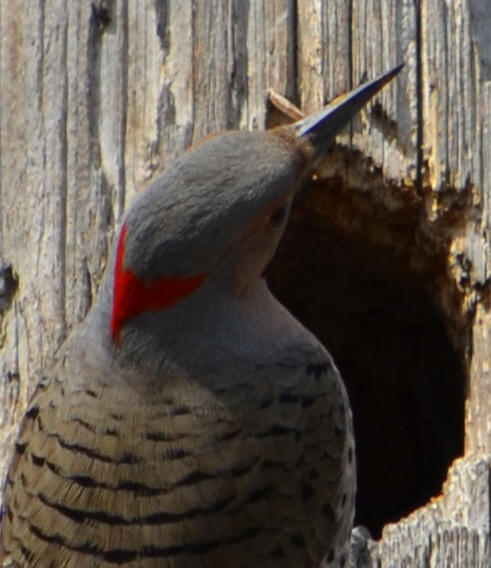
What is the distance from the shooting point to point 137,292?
14.3ft

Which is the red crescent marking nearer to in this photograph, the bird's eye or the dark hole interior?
the bird's eye

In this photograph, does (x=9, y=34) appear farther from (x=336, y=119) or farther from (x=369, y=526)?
(x=369, y=526)

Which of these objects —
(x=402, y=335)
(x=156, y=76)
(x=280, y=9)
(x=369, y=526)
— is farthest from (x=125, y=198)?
(x=369, y=526)

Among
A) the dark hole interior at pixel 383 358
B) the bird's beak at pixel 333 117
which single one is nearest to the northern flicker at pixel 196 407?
the bird's beak at pixel 333 117

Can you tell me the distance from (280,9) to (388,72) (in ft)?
1.81

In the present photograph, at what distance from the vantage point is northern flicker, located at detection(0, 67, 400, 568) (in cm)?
429

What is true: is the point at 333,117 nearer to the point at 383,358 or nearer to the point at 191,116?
the point at 191,116

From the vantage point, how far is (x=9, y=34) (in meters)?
5.06

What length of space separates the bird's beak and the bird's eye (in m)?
0.17

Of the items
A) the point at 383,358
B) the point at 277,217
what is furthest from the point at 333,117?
the point at 383,358

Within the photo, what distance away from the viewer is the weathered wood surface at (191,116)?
15.9 feet

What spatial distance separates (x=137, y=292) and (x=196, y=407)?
35 cm

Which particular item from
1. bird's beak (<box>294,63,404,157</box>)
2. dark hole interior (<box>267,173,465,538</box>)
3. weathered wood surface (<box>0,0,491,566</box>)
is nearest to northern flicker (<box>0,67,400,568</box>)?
bird's beak (<box>294,63,404,157</box>)

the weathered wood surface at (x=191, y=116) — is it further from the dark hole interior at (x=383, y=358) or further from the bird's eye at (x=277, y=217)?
the dark hole interior at (x=383, y=358)
